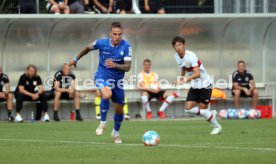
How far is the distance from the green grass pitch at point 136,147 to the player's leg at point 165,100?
21.8ft

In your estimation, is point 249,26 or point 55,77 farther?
point 249,26

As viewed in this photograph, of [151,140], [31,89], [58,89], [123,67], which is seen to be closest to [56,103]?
[58,89]

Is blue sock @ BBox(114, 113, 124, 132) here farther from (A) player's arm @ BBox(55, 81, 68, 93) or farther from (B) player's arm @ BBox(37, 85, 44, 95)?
(A) player's arm @ BBox(55, 81, 68, 93)

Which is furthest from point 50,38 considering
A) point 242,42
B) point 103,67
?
point 103,67

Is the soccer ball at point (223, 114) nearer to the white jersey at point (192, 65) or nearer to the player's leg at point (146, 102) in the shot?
the player's leg at point (146, 102)

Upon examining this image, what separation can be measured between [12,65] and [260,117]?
7806 millimetres

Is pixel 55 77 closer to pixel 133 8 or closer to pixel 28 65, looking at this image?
pixel 28 65

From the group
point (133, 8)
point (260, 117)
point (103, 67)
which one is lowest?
point (260, 117)

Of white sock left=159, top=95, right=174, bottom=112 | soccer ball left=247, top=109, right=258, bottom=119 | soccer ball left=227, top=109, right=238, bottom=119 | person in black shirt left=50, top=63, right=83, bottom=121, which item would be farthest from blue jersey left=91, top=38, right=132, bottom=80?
soccer ball left=247, top=109, right=258, bottom=119

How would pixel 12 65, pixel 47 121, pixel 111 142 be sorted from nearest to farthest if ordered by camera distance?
pixel 111 142 → pixel 47 121 → pixel 12 65

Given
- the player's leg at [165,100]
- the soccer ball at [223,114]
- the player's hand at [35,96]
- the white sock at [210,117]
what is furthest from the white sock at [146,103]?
the white sock at [210,117]

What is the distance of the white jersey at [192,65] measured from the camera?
17250 mm

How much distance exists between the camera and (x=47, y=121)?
79.7 feet

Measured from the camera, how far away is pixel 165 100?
84.5 ft
